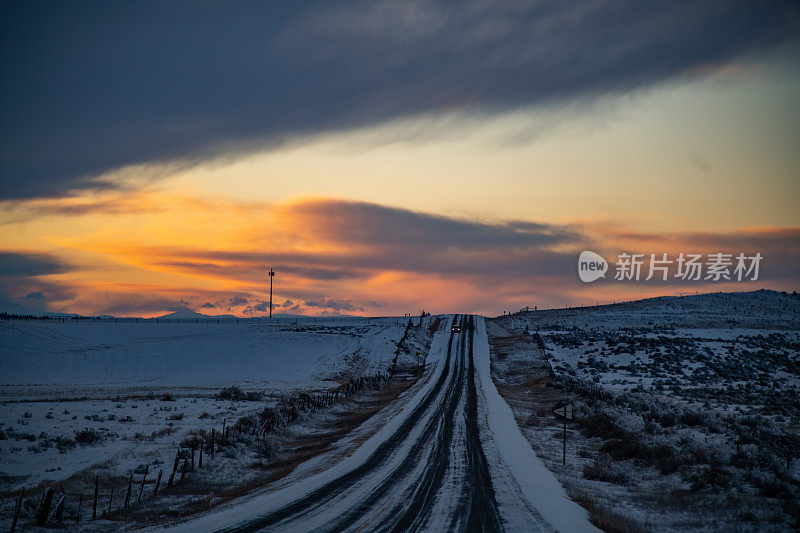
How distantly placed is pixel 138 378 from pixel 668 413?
6031 centimetres

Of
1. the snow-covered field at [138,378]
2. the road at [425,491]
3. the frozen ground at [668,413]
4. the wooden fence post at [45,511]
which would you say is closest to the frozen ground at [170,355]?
the snow-covered field at [138,378]

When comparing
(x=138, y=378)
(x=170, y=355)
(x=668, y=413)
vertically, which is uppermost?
(x=668, y=413)

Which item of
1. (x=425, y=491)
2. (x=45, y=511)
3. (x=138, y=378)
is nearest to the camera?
(x=45, y=511)

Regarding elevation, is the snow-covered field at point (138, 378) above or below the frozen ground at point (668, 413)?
below

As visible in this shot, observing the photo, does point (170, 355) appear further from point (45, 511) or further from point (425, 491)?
point (425, 491)

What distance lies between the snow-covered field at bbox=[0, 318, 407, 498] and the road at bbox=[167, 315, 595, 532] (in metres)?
10.2

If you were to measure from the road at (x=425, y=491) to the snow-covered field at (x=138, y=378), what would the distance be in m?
10.2

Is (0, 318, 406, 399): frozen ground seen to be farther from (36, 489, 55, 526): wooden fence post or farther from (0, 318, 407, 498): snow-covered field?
(36, 489, 55, 526): wooden fence post

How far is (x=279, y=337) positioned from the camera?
8875cm

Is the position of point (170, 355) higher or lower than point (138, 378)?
higher

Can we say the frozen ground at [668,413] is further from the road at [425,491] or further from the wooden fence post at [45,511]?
the wooden fence post at [45,511]

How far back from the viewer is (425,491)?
728 inches

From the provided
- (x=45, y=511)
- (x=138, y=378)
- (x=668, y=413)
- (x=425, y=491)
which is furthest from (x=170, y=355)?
(x=425, y=491)

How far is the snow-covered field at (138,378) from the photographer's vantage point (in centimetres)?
2750
